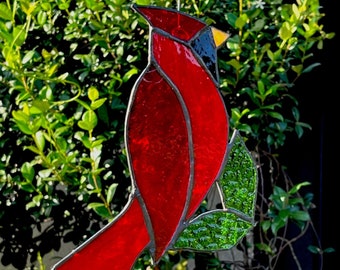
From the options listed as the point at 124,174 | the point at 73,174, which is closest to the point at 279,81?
the point at 124,174

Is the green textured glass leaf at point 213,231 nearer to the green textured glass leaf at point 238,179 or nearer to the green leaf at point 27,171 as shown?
the green textured glass leaf at point 238,179

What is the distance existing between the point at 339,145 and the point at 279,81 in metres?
0.96

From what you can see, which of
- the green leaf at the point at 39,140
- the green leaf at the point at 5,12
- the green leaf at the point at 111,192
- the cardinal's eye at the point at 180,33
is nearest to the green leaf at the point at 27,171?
the green leaf at the point at 39,140

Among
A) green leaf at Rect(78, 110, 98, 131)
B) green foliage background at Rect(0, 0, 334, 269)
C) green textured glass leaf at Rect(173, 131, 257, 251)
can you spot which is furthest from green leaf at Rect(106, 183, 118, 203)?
green textured glass leaf at Rect(173, 131, 257, 251)

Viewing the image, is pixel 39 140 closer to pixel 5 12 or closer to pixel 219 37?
pixel 5 12

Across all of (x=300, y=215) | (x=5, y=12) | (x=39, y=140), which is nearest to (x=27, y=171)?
(x=39, y=140)

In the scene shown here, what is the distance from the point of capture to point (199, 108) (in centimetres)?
187

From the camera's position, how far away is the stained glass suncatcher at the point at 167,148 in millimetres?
1795

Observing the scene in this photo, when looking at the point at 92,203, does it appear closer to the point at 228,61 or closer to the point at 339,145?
the point at 228,61

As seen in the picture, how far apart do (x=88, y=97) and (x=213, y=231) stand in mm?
835

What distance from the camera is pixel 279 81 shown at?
2854mm

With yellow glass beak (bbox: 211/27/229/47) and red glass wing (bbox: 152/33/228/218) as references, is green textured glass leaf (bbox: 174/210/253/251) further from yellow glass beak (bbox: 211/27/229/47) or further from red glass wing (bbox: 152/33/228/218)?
yellow glass beak (bbox: 211/27/229/47)

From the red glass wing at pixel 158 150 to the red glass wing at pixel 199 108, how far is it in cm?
3

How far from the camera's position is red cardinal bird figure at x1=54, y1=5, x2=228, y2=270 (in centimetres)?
179
